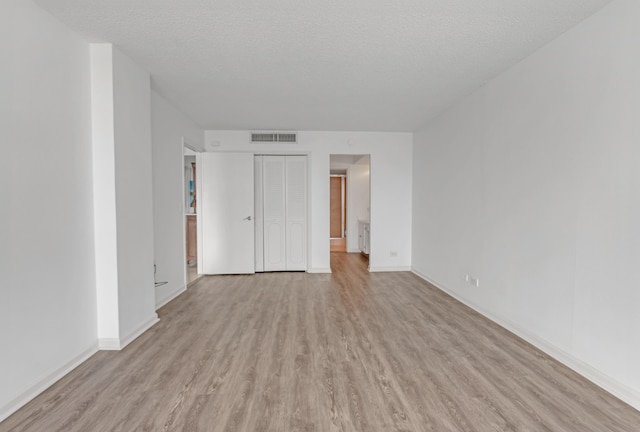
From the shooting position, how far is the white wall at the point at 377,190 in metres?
5.18

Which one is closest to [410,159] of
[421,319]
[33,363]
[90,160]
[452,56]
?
[452,56]

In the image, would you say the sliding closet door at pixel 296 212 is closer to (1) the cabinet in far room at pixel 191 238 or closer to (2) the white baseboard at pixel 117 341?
(1) the cabinet in far room at pixel 191 238

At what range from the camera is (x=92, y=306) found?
2357 mm

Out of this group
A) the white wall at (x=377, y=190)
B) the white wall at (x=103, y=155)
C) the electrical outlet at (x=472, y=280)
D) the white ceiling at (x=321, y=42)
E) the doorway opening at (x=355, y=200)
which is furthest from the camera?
the doorway opening at (x=355, y=200)

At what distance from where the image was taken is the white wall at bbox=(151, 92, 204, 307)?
11.3 ft

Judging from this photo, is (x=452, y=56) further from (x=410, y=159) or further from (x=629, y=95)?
(x=410, y=159)

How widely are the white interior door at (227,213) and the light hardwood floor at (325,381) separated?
1.82 m

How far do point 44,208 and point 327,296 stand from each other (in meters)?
2.97

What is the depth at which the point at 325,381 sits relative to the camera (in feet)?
6.47

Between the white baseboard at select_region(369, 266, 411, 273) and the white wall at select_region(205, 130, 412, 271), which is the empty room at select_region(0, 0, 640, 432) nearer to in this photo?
the white wall at select_region(205, 130, 412, 271)

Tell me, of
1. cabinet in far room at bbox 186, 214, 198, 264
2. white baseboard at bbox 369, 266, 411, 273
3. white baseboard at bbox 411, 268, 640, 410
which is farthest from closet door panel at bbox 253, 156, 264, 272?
white baseboard at bbox 411, 268, 640, 410

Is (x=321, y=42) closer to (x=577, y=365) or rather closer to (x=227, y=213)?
(x=577, y=365)

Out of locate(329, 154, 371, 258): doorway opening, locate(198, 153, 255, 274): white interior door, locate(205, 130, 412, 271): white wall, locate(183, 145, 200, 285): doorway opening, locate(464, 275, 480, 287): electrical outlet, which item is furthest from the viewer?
locate(329, 154, 371, 258): doorway opening

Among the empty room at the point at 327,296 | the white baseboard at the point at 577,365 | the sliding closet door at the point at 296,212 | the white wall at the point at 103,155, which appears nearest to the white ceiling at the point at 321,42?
the empty room at the point at 327,296
